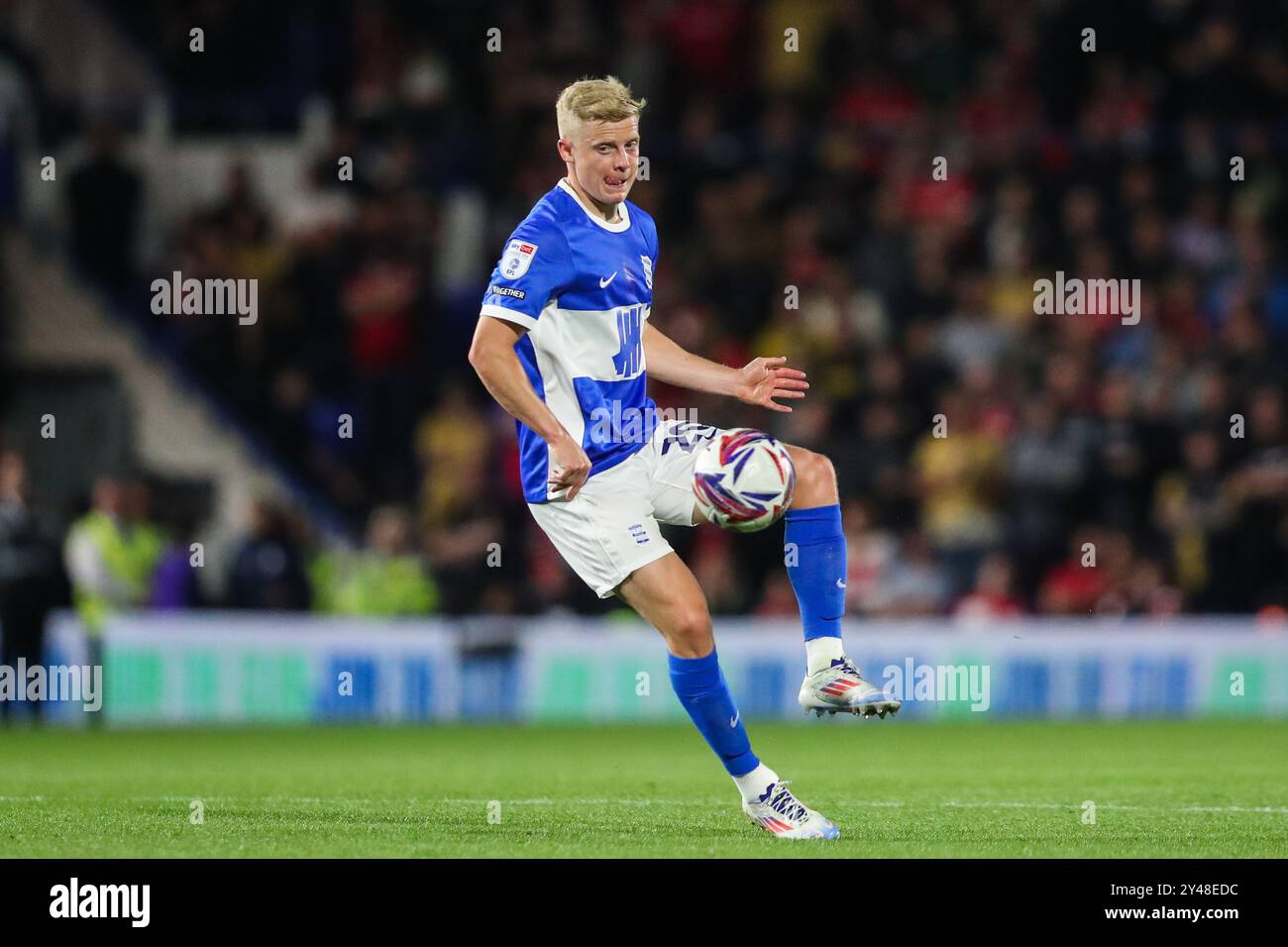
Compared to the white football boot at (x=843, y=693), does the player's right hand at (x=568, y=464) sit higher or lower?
higher

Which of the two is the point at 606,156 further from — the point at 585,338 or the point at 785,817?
the point at 785,817

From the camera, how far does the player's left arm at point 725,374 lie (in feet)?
23.6

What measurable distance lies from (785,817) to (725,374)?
152 cm

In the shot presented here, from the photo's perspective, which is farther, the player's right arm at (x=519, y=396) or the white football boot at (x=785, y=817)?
the white football boot at (x=785, y=817)

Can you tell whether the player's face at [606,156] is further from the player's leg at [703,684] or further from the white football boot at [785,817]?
the white football boot at [785,817]

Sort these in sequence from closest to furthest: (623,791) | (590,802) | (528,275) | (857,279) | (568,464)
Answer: (568,464) → (528,275) → (590,802) → (623,791) → (857,279)

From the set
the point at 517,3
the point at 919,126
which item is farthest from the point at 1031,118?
the point at 517,3

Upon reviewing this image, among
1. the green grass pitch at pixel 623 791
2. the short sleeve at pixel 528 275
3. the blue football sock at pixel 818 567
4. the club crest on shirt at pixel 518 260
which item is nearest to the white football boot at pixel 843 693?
the blue football sock at pixel 818 567

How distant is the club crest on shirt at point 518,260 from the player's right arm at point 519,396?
0.17 metres

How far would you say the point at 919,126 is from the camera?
712 inches

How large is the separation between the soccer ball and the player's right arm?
17.4 inches

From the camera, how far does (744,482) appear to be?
23.3 feet

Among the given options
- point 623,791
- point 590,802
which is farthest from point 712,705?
point 623,791

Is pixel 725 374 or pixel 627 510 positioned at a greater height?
pixel 725 374
